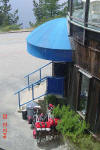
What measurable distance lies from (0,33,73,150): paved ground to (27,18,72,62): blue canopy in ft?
10.5

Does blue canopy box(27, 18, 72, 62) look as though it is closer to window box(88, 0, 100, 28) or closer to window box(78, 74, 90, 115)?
window box(78, 74, 90, 115)

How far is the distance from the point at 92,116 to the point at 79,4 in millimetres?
3812

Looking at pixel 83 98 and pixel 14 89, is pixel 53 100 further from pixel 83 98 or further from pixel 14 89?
pixel 14 89

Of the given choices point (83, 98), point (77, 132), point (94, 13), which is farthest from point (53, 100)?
point (94, 13)

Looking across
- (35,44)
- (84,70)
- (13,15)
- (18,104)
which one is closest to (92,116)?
(84,70)

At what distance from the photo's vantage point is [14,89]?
11.3m

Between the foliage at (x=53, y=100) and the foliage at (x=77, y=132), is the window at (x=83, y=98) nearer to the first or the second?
the foliage at (x=77, y=132)

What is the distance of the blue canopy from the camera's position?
6.81 m

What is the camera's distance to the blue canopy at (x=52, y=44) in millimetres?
6812

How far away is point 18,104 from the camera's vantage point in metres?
9.73

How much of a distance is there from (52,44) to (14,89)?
523 centimetres

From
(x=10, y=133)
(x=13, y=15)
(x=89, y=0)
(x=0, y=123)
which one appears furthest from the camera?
(x=13, y=15)

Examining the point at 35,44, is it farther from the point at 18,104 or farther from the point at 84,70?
the point at 18,104

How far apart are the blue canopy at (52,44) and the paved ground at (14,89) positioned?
126 inches
